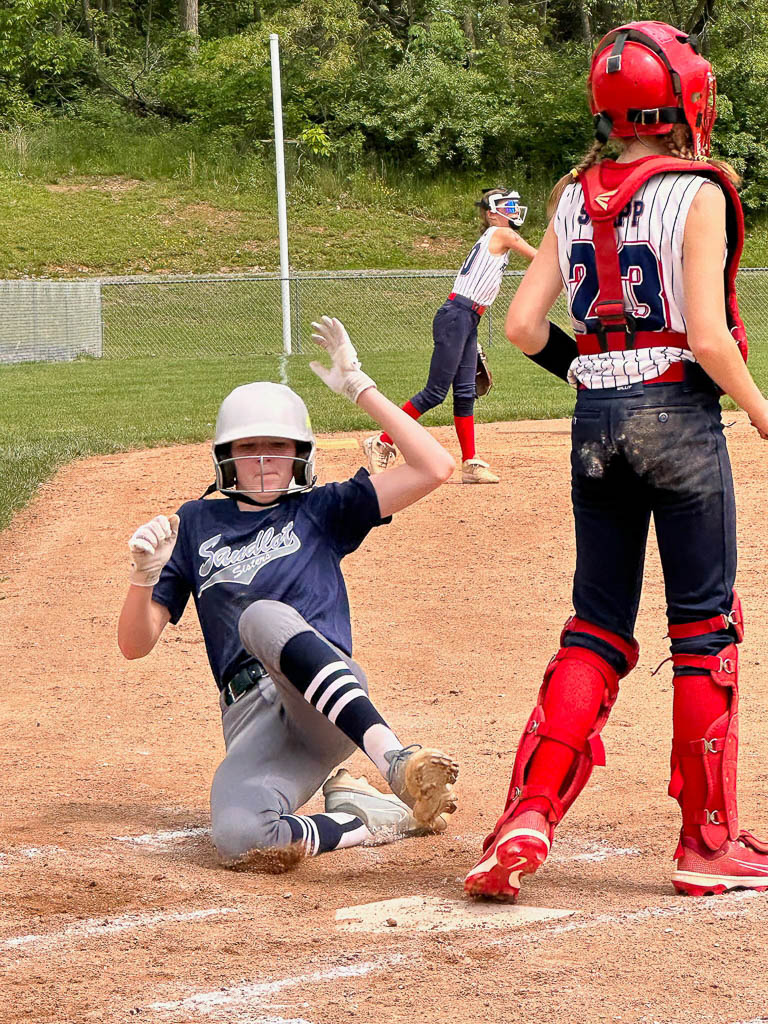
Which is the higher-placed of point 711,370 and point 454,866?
point 711,370

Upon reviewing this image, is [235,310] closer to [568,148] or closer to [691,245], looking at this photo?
[568,148]

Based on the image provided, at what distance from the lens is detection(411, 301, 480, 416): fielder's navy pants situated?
30.8ft

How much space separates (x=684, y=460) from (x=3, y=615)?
4.47m

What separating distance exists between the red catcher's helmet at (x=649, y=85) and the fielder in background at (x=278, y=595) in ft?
3.07

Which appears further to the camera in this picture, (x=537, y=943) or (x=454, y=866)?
(x=454, y=866)

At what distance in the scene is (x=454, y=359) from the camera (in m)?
9.41

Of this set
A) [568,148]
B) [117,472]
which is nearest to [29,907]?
[117,472]

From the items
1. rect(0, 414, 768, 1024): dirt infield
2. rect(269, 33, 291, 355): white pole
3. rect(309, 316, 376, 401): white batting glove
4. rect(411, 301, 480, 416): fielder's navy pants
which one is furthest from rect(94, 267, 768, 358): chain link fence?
rect(309, 316, 376, 401): white batting glove

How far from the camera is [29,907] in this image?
3143mm

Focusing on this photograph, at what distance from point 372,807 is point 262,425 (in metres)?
1.14

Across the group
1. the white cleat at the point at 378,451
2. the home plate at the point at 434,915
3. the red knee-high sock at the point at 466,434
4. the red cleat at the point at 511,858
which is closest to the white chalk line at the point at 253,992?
the home plate at the point at 434,915

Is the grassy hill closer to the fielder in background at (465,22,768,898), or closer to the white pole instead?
the white pole

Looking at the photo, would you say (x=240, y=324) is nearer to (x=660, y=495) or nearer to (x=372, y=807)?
(x=372, y=807)

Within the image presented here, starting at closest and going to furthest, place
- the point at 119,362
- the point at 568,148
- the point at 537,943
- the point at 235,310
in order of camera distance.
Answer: the point at 537,943
the point at 119,362
the point at 235,310
the point at 568,148
